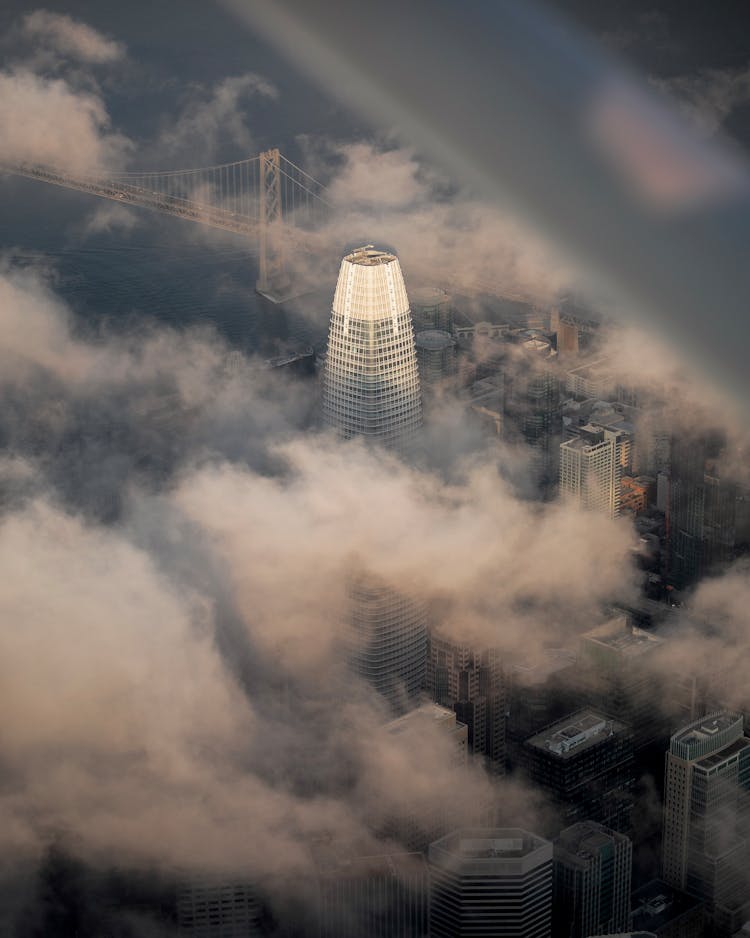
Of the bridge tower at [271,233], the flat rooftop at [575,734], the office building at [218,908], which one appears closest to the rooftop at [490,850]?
the office building at [218,908]

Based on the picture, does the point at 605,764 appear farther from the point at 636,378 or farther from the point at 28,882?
the point at 28,882

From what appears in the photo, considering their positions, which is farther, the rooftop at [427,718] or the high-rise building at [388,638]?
the high-rise building at [388,638]

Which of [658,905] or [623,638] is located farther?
[623,638]

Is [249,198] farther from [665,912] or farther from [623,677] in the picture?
[665,912]

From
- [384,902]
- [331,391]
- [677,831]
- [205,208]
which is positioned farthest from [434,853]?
[205,208]

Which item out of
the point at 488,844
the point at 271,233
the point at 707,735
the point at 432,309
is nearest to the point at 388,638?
the point at 488,844

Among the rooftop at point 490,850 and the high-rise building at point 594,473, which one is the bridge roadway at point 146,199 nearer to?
the high-rise building at point 594,473
